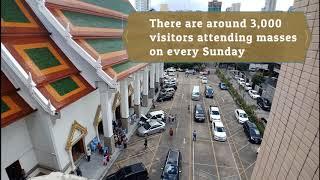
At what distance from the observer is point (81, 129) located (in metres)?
17.9

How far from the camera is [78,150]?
62.7 ft

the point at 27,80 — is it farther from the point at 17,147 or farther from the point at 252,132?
the point at 252,132

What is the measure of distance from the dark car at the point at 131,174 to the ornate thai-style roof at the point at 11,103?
745 centimetres

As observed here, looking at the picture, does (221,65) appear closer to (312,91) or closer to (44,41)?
(44,41)

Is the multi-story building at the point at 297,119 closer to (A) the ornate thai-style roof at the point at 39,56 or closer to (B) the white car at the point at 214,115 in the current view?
(A) the ornate thai-style roof at the point at 39,56

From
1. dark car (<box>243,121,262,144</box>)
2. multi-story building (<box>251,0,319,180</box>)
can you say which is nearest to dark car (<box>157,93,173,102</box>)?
dark car (<box>243,121,262,144</box>)

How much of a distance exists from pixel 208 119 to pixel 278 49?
2225 centimetres

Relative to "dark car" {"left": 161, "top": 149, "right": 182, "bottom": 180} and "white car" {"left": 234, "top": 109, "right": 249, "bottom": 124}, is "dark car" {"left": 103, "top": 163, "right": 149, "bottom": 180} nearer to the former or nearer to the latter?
"dark car" {"left": 161, "top": 149, "right": 182, "bottom": 180}

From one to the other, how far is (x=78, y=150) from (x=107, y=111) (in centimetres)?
408

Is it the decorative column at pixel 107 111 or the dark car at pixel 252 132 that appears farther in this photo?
the dark car at pixel 252 132

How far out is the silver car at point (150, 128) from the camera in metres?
24.4

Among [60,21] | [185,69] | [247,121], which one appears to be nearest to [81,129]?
[60,21]

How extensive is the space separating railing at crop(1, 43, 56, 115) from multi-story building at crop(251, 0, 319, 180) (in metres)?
11.2

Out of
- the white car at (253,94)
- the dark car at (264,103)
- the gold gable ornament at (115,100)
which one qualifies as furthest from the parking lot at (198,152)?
the white car at (253,94)
